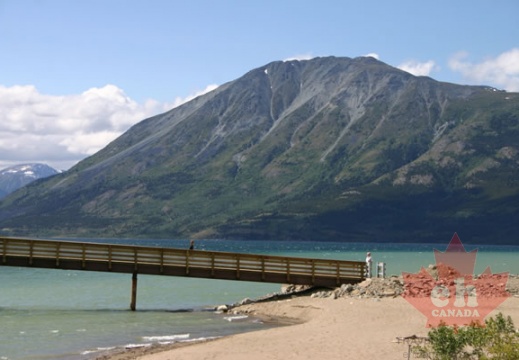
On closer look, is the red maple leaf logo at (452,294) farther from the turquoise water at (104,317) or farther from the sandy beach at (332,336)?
the turquoise water at (104,317)

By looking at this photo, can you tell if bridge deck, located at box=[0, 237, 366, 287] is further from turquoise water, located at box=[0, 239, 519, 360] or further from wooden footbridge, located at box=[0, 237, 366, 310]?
turquoise water, located at box=[0, 239, 519, 360]

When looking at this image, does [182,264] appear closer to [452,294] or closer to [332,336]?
[452,294]

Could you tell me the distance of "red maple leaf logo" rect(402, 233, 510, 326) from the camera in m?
35.4

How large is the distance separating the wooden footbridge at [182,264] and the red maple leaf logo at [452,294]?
5814mm

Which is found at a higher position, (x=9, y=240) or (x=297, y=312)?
(x=9, y=240)

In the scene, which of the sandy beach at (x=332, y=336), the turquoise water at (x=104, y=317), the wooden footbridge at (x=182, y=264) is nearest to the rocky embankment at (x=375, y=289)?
the wooden footbridge at (x=182, y=264)

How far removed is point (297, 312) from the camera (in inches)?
1662

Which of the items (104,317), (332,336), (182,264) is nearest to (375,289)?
(182,264)

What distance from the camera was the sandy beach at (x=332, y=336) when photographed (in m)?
26.9

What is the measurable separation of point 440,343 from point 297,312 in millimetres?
20364

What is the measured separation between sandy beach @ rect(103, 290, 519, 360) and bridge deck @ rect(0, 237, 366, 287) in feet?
21.3

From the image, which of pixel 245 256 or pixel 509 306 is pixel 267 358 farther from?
pixel 245 256

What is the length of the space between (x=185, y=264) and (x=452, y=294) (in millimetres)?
18108

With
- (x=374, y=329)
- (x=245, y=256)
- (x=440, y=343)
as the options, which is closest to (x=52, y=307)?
(x=245, y=256)
